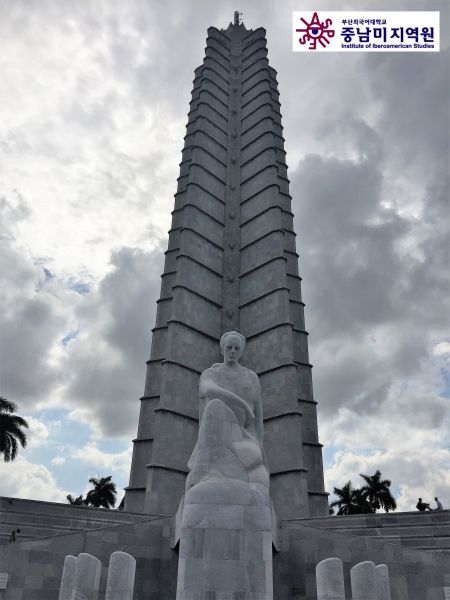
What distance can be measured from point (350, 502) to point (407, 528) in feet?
131

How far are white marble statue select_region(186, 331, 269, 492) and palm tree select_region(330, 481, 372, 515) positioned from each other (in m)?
44.4

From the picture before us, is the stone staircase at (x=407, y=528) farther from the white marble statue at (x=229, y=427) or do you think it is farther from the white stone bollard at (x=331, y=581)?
the white stone bollard at (x=331, y=581)

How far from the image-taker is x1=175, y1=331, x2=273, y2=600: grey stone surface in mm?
6500

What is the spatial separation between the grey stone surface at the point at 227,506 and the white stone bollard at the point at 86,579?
1.53m

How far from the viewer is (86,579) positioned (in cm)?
552

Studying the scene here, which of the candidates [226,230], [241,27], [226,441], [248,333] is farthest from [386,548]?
[241,27]

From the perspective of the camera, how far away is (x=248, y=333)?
2609 centimetres

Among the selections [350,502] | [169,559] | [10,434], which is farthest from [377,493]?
[169,559]

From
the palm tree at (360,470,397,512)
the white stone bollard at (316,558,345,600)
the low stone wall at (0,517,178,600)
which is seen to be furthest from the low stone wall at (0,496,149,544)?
the palm tree at (360,470,397,512)

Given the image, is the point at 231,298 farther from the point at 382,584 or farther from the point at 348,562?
the point at 382,584

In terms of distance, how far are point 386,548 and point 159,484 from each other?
12.4 meters

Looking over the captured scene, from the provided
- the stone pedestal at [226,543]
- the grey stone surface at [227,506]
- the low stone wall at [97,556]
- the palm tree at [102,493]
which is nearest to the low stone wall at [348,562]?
the low stone wall at [97,556]

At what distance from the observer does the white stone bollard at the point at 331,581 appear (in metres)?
5.47

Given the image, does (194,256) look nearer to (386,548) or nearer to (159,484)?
(159,484)
